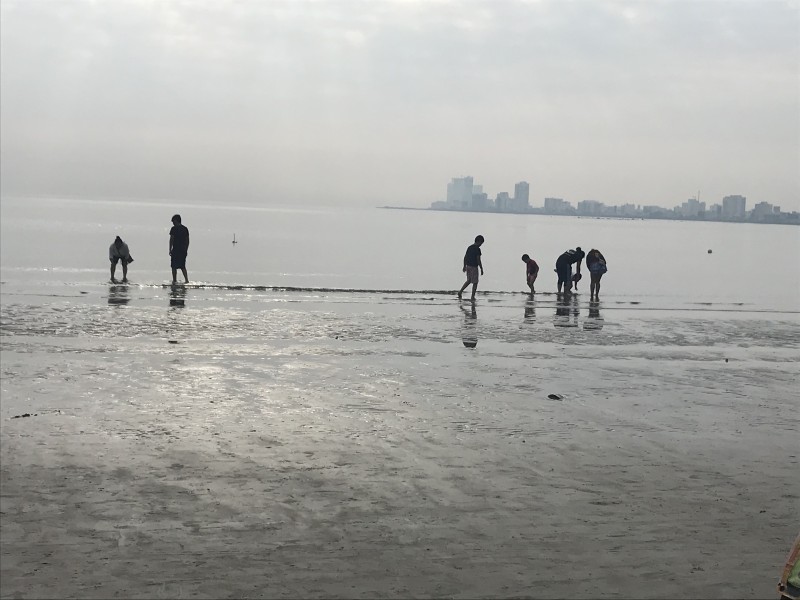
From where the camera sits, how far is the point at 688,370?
16031mm

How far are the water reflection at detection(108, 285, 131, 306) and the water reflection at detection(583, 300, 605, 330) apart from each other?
479 inches

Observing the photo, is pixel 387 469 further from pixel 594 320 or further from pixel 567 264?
pixel 567 264

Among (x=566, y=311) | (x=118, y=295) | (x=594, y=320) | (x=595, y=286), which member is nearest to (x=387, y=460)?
(x=594, y=320)

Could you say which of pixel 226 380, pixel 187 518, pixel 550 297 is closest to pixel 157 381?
pixel 226 380

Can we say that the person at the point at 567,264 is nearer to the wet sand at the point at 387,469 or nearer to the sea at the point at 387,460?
the sea at the point at 387,460

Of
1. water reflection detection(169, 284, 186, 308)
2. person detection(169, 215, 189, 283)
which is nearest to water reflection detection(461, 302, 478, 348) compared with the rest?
water reflection detection(169, 284, 186, 308)

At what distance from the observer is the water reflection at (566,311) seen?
77.0 feet

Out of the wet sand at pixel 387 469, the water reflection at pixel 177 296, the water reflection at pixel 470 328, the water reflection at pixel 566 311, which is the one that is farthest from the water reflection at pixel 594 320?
the water reflection at pixel 177 296

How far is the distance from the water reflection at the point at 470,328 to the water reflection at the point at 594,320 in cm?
280

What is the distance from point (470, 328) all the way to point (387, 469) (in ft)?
41.9

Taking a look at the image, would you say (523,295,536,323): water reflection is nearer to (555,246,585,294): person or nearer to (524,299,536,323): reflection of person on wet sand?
(524,299,536,323): reflection of person on wet sand

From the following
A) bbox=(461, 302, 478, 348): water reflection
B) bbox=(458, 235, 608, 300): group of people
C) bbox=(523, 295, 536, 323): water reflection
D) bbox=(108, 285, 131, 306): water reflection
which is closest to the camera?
A: bbox=(461, 302, 478, 348): water reflection

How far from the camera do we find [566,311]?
1057 inches

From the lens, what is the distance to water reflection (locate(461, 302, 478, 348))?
18.9m
